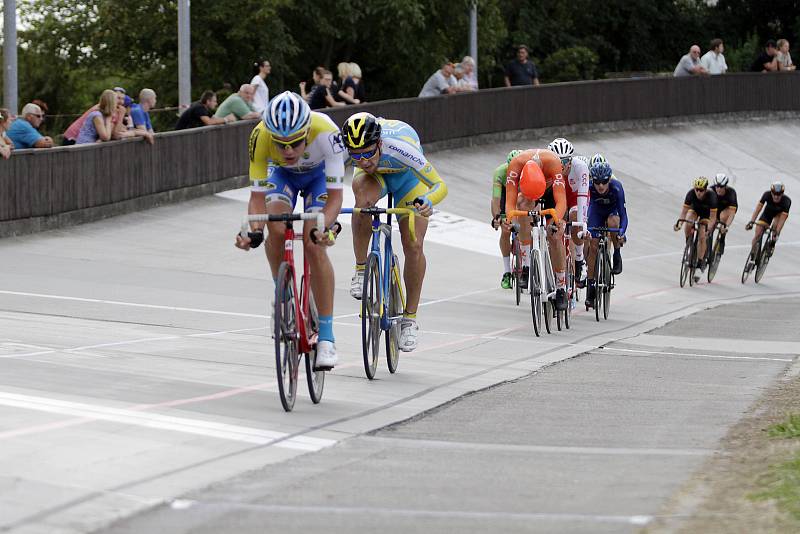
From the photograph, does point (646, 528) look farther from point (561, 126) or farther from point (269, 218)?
point (561, 126)

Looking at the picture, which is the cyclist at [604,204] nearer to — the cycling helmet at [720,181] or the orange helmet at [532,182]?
the orange helmet at [532,182]

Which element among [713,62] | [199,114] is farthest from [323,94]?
[713,62]

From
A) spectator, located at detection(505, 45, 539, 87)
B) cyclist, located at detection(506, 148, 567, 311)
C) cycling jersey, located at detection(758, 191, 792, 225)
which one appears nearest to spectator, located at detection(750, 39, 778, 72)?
spectator, located at detection(505, 45, 539, 87)

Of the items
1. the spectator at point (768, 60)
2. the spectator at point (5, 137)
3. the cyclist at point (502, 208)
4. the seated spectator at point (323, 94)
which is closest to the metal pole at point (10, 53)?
the spectator at point (5, 137)

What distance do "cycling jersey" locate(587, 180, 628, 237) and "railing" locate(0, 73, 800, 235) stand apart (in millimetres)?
6408

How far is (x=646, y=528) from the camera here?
5.80 metres

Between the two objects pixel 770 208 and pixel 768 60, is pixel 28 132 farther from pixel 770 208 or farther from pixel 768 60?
pixel 768 60

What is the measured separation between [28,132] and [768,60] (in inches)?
1085

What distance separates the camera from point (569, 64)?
54.7 metres

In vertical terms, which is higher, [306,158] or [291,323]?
[306,158]

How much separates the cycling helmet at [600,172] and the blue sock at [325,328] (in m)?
8.19

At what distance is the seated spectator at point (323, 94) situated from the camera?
80.7ft

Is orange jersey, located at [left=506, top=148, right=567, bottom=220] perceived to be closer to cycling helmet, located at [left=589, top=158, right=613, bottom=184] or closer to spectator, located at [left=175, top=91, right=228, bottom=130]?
cycling helmet, located at [left=589, top=158, right=613, bottom=184]

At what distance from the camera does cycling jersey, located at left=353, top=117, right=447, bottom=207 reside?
10.4 metres
